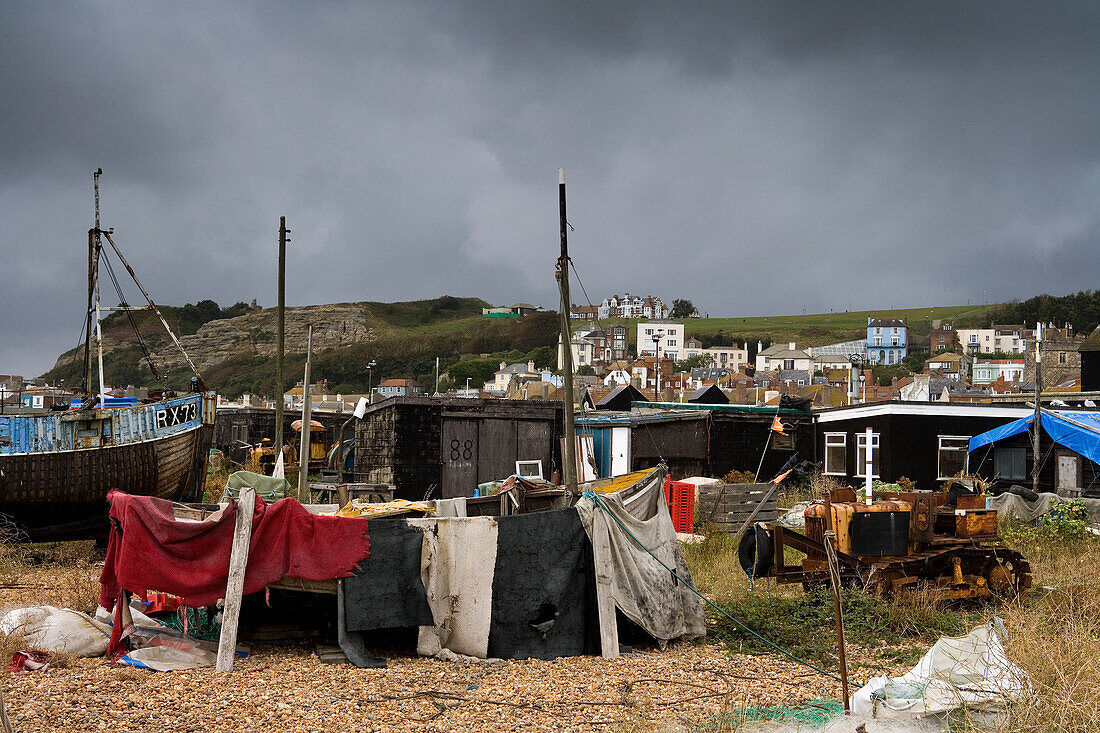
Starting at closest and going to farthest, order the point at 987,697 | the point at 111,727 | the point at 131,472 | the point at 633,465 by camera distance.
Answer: the point at 987,697
the point at 111,727
the point at 131,472
the point at 633,465

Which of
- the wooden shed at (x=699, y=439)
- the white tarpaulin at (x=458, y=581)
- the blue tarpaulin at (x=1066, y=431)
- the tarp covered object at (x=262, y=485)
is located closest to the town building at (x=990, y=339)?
the wooden shed at (x=699, y=439)

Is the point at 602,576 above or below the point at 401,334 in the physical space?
below

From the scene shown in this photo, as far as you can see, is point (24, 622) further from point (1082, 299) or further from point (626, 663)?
point (1082, 299)

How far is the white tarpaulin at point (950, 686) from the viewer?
733cm

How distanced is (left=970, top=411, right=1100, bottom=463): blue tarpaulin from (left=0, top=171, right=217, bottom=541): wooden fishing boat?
74.7 ft

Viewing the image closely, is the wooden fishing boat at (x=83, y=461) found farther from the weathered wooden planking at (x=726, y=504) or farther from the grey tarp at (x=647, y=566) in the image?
the grey tarp at (x=647, y=566)

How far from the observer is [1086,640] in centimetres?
880

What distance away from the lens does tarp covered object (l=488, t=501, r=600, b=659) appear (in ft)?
35.7

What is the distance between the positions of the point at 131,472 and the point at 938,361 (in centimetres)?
12441

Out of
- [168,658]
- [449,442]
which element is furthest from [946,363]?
[168,658]

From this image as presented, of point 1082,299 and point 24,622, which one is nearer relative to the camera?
point 24,622

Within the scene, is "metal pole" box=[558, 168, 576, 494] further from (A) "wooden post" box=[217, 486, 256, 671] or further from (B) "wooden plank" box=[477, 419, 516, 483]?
(B) "wooden plank" box=[477, 419, 516, 483]

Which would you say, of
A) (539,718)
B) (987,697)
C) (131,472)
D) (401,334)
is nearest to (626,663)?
(539,718)

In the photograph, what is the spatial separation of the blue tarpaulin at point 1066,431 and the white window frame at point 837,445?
4264mm
